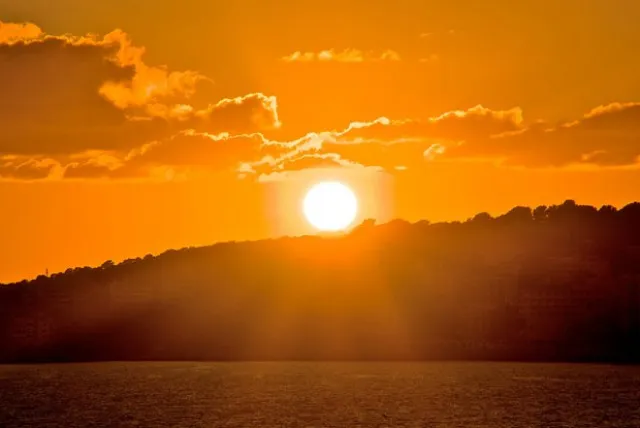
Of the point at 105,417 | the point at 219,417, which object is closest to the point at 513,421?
the point at 219,417

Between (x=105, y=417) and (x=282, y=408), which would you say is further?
(x=282, y=408)

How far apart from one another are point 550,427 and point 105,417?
70071 millimetres

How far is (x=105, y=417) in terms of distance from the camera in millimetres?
183625

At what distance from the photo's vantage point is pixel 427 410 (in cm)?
19450

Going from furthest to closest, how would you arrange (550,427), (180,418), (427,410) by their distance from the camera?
(427,410) → (180,418) → (550,427)

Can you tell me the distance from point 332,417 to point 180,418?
78.4 ft

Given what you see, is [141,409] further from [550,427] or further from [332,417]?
[550,427]

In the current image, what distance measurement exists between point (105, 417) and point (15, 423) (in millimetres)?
16538

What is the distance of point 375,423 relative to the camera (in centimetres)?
17150

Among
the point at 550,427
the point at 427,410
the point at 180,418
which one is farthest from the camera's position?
the point at 427,410

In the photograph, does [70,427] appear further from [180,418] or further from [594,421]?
[594,421]

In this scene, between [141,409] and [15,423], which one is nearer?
[15,423]

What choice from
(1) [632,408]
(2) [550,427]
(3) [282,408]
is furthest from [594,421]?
(3) [282,408]

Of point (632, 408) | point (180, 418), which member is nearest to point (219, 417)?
point (180, 418)
